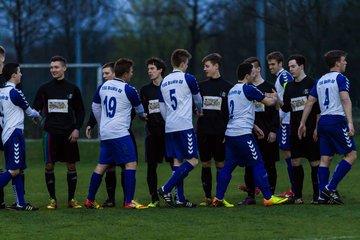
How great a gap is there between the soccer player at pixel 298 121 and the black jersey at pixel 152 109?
169 centimetres

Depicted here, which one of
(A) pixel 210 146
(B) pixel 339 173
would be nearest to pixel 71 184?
(A) pixel 210 146

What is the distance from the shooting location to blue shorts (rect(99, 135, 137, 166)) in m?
12.5

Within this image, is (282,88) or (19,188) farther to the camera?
(282,88)

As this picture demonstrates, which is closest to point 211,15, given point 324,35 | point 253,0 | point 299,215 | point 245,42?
point 245,42

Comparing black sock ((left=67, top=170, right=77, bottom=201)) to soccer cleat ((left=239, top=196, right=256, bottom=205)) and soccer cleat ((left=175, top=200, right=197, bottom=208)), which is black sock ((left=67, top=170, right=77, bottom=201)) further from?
soccer cleat ((left=239, top=196, right=256, bottom=205))

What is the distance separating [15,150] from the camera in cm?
1248

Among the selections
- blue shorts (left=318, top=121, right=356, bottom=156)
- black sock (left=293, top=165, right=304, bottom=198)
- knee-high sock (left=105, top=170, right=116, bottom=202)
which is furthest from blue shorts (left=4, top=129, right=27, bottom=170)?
blue shorts (left=318, top=121, right=356, bottom=156)

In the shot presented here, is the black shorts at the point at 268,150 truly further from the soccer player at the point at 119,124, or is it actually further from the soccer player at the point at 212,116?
the soccer player at the point at 119,124

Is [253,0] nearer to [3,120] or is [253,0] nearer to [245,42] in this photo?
[245,42]

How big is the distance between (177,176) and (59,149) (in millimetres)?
1673

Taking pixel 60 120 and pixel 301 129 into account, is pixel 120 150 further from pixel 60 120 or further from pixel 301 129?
pixel 301 129

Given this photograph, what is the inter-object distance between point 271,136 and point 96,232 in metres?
3.89

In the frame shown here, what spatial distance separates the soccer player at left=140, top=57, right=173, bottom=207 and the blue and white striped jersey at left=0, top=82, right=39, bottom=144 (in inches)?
65.6

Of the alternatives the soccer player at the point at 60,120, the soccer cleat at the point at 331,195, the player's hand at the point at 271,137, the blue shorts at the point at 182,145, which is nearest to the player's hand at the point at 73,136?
the soccer player at the point at 60,120
